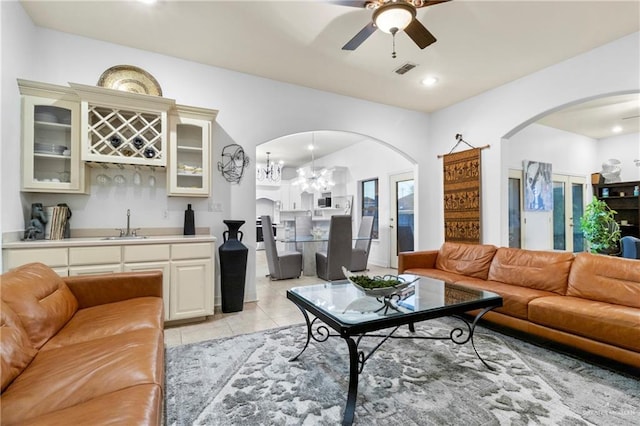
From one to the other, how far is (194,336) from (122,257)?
1011mm

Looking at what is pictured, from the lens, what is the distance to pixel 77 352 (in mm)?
1539

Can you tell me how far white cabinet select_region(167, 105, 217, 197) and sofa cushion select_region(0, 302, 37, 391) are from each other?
199 centimetres

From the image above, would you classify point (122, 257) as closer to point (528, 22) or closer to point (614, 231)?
point (528, 22)

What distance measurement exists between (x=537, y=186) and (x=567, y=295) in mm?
3981

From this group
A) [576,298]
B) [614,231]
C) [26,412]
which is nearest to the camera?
[26,412]

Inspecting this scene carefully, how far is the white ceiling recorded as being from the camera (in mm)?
2682

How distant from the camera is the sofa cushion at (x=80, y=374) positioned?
3.74ft

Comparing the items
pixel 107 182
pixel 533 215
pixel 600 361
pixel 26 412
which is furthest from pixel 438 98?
pixel 26 412

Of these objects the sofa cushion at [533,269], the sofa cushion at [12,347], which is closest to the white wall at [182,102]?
the sofa cushion at [12,347]

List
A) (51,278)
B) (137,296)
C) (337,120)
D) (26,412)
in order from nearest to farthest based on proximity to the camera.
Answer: (26,412) → (51,278) → (137,296) → (337,120)

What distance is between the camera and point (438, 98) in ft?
15.5

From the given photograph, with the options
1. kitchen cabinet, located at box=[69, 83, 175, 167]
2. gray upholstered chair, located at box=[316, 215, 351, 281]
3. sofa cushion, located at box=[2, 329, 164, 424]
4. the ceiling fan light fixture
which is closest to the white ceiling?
the ceiling fan light fixture

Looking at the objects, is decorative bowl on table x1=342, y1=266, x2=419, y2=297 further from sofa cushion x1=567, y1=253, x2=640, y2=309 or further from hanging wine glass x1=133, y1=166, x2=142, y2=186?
hanging wine glass x1=133, y1=166, x2=142, y2=186

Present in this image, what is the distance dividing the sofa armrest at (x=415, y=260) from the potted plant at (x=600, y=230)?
13.4ft
